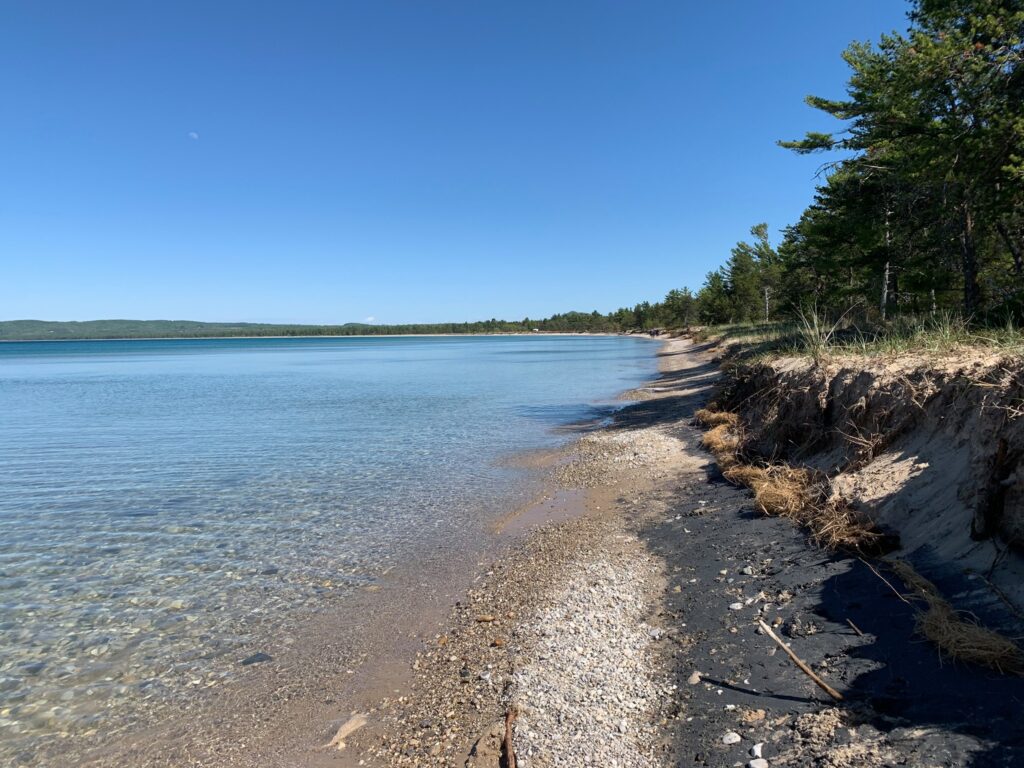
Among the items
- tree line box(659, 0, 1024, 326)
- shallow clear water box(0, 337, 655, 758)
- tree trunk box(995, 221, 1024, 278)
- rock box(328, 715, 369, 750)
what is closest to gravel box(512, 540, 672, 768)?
rock box(328, 715, 369, 750)

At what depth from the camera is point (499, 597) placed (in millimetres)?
7660

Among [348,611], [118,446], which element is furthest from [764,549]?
[118,446]

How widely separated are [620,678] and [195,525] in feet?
29.8

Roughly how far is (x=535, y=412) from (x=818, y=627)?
802 inches

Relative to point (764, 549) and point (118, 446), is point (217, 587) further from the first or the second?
point (118, 446)

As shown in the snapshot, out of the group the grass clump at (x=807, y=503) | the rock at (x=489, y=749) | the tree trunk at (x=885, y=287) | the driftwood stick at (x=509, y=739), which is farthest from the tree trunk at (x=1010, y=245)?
the rock at (x=489, y=749)

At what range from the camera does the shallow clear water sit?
253 inches

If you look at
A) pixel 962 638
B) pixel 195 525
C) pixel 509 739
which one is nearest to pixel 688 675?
pixel 509 739

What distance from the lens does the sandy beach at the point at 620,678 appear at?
4121mm

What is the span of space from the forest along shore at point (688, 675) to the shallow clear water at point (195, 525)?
2489 millimetres

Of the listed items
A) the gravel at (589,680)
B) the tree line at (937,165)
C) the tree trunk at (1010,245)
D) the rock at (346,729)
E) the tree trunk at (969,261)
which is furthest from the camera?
the tree trunk at (969,261)

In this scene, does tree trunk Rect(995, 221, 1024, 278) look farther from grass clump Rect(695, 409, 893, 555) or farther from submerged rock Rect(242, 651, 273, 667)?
submerged rock Rect(242, 651, 273, 667)

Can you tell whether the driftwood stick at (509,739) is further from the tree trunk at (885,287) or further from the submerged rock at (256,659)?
the tree trunk at (885,287)

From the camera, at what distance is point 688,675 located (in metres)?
5.28
